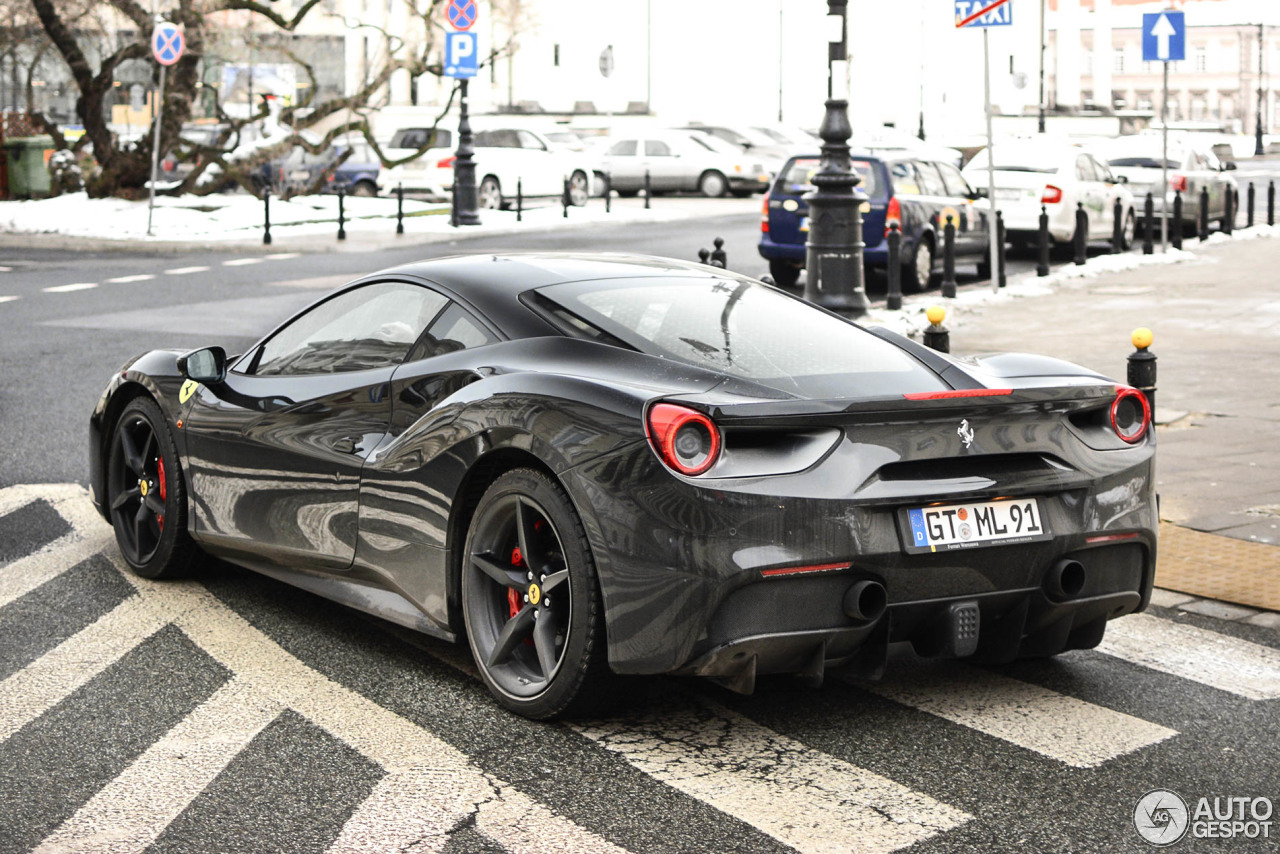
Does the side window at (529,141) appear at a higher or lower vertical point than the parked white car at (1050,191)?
higher

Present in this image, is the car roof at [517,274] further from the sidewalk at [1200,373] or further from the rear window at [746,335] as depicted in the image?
the sidewalk at [1200,373]

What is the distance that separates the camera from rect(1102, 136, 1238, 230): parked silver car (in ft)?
90.7

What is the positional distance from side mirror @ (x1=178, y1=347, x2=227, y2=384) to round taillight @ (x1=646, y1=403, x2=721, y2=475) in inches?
93.3

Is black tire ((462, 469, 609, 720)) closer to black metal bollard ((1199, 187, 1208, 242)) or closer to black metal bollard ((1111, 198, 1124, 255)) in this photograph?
black metal bollard ((1111, 198, 1124, 255))

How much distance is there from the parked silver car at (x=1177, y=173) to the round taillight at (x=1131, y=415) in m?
23.0

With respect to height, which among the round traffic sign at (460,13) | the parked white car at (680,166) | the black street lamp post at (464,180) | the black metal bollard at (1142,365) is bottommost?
the black metal bollard at (1142,365)

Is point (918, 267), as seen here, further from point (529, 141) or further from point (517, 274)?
point (529, 141)

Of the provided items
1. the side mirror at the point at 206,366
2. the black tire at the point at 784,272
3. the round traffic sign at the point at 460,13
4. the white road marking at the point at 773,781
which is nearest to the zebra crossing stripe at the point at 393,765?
the white road marking at the point at 773,781

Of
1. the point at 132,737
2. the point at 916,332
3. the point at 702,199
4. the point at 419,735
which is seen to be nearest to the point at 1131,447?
the point at 419,735

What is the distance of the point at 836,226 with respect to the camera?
14555 millimetres

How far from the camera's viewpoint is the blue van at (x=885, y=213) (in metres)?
18.2

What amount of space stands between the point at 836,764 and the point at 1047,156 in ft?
64.9

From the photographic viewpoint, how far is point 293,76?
208 ft

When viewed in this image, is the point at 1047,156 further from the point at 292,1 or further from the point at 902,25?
the point at 902,25
